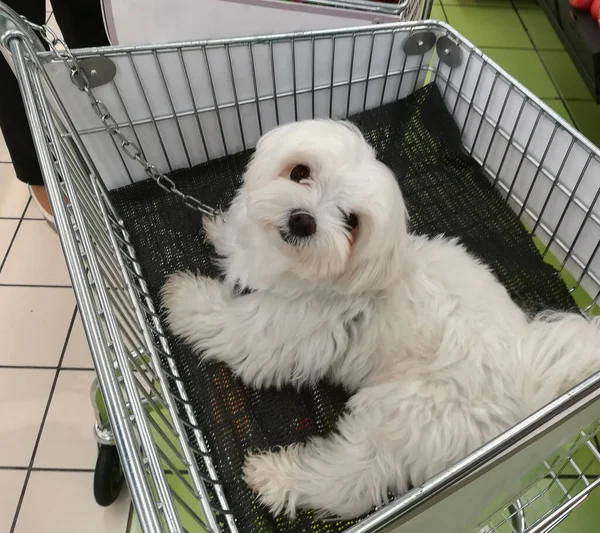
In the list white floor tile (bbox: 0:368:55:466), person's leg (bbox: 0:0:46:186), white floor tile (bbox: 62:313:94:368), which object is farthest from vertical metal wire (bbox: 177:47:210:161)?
white floor tile (bbox: 0:368:55:466)

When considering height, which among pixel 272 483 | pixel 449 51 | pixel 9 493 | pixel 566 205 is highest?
pixel 449 51

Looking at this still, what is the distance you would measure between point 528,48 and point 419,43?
1.87 metres

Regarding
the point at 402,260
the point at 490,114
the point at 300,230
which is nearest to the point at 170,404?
the point at 300,230

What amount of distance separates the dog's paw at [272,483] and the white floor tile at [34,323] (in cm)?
95

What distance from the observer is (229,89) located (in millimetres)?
1286

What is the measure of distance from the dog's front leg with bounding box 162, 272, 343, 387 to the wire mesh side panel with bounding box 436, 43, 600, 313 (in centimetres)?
67

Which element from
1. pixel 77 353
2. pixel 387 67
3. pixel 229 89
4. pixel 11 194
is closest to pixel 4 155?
pixel 11 194

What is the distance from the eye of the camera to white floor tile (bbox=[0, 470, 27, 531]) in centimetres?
137

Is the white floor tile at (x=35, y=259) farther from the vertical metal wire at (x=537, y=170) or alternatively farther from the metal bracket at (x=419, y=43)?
the vertical metal wire at (x=537, y=170)

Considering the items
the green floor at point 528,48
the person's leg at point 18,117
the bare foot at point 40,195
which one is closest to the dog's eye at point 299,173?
the person's leg at point 18,117

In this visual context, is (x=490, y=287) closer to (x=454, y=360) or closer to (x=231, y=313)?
(x=454, y=360)

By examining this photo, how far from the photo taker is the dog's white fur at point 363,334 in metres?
0.91

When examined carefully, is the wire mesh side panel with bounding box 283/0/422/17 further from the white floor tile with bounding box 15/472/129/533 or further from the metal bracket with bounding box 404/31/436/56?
the white floor tile with bounding box 15/472/129/533

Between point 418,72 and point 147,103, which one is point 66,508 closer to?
point 147,103
